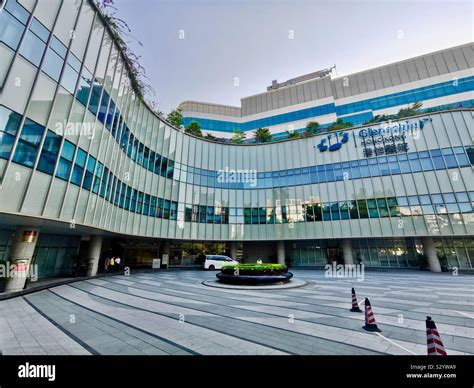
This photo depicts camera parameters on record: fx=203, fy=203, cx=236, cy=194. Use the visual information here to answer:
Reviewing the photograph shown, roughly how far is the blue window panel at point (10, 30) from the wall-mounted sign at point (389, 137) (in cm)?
3031

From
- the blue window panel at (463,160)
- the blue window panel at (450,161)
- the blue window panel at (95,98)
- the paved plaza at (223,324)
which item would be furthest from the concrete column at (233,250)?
the blue window panel at (463,160)

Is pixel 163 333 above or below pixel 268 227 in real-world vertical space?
below

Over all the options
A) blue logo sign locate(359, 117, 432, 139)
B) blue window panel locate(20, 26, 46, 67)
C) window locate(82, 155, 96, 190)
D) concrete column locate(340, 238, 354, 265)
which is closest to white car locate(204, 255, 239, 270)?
concrete column locate(340, 238, 354, 265)

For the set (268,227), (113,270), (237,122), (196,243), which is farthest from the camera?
(237,122)

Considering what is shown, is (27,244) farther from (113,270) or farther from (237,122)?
(237,122)

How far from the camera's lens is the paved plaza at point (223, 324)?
4.76 metres

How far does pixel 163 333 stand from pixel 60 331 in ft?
9.63

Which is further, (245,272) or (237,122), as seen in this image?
(237,122)

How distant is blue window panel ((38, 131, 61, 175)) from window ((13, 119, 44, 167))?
1.27ft

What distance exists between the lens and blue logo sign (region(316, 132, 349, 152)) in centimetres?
2646

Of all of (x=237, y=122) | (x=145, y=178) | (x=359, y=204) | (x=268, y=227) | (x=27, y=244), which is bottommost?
(x=27, y=244)

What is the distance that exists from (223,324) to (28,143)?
11338 millimetres
